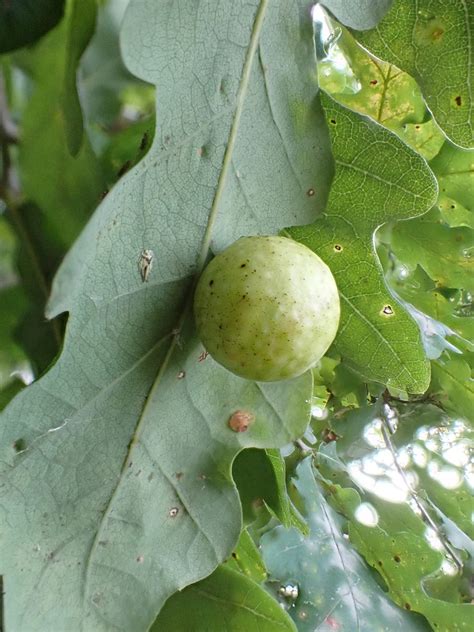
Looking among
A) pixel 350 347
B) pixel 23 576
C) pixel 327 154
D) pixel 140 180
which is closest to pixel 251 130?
pixel 327 154

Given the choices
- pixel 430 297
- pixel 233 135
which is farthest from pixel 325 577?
pixel 233 135

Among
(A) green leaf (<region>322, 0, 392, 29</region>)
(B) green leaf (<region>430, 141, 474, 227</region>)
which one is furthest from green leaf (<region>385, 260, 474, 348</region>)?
(A) green leaf (<region>322, 0, 392, 29</region>)

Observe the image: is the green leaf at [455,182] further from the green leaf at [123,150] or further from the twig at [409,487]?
the green leaf at [123,150]

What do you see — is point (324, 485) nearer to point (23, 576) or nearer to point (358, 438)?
point (358, 438)

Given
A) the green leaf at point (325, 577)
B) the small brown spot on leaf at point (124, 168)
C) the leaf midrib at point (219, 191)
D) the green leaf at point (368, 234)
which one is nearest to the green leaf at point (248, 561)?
the green leaf at point (325, 577)

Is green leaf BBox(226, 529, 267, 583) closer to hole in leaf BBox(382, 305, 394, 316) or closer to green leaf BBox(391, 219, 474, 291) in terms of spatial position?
hole in leaf BBox(382, 305, 394, 316)

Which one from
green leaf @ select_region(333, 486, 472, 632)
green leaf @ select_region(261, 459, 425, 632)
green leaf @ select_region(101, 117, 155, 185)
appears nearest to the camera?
green leaf @ select_region(101, 117, 155, 185)

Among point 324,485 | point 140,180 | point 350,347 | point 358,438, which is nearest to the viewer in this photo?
point 140,180
